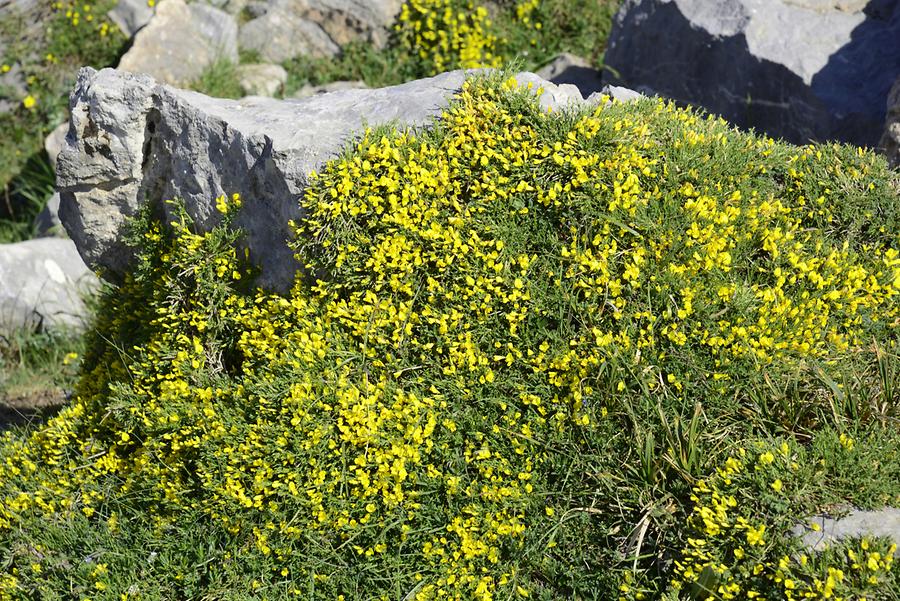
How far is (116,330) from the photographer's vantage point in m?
5.70

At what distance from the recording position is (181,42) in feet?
31.1

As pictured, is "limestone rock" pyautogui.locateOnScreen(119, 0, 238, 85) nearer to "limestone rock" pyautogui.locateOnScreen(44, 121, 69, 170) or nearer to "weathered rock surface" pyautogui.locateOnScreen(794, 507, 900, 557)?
"limestone rock" pyautogui.locateOnScreen(44, 121, 69, 170)

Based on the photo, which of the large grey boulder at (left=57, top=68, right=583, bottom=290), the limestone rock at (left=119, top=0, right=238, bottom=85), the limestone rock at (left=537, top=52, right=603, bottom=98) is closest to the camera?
the large grey boulder at (left=57, top=68, right=583, bottom=290)

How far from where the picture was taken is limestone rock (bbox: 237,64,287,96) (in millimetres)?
9438

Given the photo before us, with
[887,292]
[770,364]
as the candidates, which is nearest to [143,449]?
[770,364]

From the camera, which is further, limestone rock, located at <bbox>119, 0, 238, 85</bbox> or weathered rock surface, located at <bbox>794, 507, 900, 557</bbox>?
limestone rock, located at <bbox>119, 0, 238, 85</bbox>

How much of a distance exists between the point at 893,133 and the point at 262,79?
21.6 feet

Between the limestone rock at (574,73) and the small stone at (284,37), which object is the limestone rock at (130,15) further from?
the limestone rock at (574,73)

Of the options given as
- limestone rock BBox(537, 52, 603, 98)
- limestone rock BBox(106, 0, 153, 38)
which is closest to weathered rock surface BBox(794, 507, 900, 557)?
limestone rock BBox(537, 52, 603, 98)

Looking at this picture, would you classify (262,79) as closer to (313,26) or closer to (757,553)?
(313,26)

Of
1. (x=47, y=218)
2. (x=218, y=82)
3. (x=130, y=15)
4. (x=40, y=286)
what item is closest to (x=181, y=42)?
(x=218, y=82)

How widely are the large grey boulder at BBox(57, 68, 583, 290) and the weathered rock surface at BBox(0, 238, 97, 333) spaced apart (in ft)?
9.06

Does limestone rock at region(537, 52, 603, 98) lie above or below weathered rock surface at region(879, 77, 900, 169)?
below

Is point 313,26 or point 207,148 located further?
point 313,26
